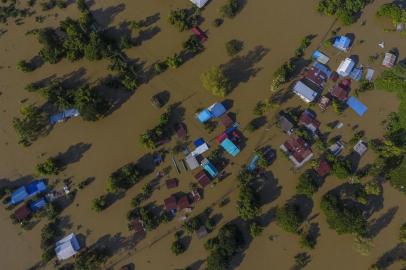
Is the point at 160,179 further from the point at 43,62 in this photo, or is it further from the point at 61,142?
the point at 43,62

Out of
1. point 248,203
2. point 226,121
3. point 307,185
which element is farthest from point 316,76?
point 248,203

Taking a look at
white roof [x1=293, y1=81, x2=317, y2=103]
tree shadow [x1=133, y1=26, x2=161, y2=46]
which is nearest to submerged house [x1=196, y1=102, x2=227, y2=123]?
white roof [x1=293, y1=81, x2=317, y2=103]

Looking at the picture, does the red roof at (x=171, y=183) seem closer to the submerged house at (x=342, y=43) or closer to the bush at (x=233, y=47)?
the bush at (x=233, y=47)

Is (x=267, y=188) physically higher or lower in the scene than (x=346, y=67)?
lower

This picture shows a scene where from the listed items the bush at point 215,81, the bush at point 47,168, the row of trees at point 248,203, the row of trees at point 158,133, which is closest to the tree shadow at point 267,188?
the row of trees at point 248,203

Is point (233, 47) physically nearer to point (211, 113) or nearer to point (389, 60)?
point (211, 113)

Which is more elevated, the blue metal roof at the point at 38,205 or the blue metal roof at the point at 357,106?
the blue metal roof at the point at 38,205
